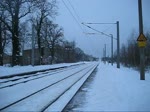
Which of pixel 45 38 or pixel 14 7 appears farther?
pixel 45 38

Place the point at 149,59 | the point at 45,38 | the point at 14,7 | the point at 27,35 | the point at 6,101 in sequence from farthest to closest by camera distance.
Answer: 1. the point at 45,38
2. the point at 27,35
3. the point at 149,59
4. the point at 14,7
5. the point at 6,101

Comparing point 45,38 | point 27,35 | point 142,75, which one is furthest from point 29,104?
point 45,38

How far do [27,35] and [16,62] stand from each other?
1652 centimetres

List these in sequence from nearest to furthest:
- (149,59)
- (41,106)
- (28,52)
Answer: (41,106)
(149,59)
(28,52)

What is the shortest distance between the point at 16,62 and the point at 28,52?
7579 centimetres

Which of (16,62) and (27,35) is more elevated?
(27,35)

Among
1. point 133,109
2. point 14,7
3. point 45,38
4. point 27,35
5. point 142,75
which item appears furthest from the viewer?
point 45,38

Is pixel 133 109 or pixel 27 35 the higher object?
pixel 27 35

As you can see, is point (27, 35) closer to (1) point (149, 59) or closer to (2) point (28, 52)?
(1) point (149, 59)

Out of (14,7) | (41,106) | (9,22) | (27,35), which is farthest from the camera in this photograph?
(27,35)

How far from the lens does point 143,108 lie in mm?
9984

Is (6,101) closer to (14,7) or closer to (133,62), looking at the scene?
(14,7)

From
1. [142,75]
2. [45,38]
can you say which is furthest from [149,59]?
[142,75]

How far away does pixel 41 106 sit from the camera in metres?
10.5
